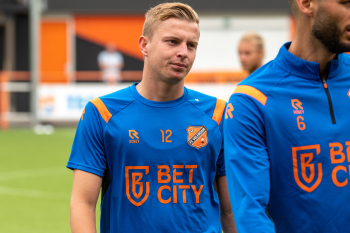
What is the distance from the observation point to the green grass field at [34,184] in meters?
7.53

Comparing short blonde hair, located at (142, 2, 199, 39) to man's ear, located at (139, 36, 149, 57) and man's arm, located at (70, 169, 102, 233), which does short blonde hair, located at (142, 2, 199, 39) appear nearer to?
man's ear, located at (139, 36, 149, 57)

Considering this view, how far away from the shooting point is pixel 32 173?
37.2ft

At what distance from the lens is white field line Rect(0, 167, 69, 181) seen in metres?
11.0

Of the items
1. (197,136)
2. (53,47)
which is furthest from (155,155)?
(53,47)

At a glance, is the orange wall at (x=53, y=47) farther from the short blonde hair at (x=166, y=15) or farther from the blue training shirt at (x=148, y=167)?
the blue training shirt at (x=148, y=167)

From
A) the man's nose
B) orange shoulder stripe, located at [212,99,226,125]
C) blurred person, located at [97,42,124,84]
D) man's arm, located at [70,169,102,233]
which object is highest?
the man's nose

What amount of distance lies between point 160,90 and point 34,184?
24.4 ft

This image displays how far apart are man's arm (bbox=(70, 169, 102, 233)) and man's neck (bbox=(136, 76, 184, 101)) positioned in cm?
54

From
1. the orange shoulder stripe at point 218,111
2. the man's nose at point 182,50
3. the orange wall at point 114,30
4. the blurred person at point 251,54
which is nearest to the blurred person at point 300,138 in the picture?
the man's nose at point 182,50

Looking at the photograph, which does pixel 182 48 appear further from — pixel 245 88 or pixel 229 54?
pixel 229 54

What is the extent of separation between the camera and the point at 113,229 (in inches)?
126

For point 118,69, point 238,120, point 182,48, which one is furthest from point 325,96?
point 118,69

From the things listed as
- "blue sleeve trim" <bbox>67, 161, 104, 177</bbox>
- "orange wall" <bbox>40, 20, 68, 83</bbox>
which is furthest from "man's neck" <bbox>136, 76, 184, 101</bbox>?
"orange wall" <bbox>40, 20, 68, 83</bbox>

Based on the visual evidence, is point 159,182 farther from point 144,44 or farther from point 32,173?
point 32,173
